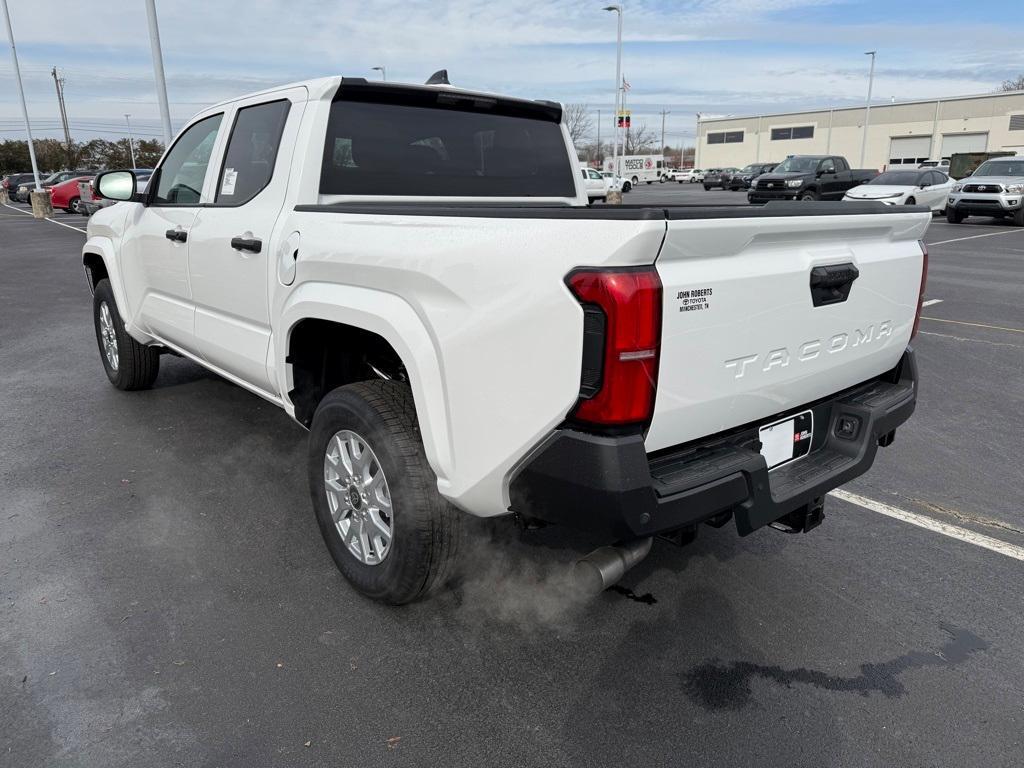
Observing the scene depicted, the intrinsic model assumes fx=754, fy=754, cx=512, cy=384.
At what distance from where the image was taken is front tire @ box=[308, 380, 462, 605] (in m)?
2.61

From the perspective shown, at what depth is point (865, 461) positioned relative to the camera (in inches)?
109

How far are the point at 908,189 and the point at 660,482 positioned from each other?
2235 centimetres

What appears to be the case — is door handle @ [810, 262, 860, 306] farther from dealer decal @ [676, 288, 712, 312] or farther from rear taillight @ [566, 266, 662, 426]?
rear taillight @ [566, 266, 662, 426]

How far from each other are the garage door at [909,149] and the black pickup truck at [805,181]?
4920cm

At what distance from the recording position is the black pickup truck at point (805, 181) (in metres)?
→ 25.7

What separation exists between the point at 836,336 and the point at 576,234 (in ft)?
3.76

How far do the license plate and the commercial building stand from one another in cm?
6484

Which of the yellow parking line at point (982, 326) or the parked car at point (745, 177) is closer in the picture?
the yellow parking line at point (982, 326)

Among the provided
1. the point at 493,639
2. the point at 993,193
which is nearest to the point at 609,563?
the point at 493,639

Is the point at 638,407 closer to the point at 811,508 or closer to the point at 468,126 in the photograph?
the point at 811,508

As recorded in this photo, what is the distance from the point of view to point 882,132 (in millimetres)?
71375

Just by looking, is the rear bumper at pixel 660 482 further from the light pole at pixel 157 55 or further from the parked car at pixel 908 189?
the parked car at pixel 908 189

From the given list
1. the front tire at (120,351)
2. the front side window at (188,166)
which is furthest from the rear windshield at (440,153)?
the front tire at (120,351)

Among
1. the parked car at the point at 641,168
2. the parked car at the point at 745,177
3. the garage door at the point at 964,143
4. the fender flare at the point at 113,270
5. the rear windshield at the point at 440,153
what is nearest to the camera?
the rear windshield at the point at 440,153
